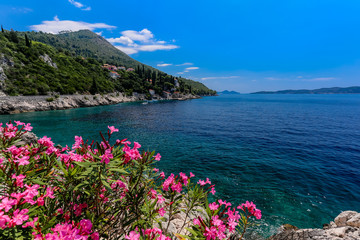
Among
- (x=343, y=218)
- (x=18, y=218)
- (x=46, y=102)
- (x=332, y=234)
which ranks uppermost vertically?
(x=46, y=102)

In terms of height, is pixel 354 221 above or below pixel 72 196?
below

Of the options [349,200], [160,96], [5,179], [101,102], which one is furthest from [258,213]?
[160,96]

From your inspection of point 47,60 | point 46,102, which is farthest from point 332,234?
point 47,60

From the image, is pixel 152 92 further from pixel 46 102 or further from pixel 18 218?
pixel 18 218

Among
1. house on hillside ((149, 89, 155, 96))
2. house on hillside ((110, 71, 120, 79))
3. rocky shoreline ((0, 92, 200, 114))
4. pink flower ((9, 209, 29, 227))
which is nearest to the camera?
pink flower ((9, 209, 29, 227))

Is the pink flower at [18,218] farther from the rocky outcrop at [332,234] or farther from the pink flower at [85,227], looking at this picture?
the rocky outcrop at [332,234]

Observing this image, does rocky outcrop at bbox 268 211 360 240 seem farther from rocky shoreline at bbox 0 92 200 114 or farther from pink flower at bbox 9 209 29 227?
rocky shoreline at bbox 0 92 200 114

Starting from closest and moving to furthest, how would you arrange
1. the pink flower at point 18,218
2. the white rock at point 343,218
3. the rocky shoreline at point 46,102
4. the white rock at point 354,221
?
the pink flower at point 18,218 → the white rock at point 354,221 → the white rock at point 343,218 → the rocky shoreline at point 46,102

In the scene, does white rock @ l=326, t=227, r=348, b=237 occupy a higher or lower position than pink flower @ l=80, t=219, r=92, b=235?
lower

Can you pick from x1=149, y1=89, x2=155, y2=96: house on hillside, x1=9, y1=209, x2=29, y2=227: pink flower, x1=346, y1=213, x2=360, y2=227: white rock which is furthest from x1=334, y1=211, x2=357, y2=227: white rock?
x1=149, y1=89, x2=155, y2=96: house on hillside

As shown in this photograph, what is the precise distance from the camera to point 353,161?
16688 mm

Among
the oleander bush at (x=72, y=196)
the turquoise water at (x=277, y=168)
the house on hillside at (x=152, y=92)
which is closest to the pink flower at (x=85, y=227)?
the oleander bush at (x=72, y=196)

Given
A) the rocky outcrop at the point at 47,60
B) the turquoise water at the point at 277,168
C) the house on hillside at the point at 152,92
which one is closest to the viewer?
the turquoise water at the point at 277,168

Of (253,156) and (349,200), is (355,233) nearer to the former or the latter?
(349,200)
